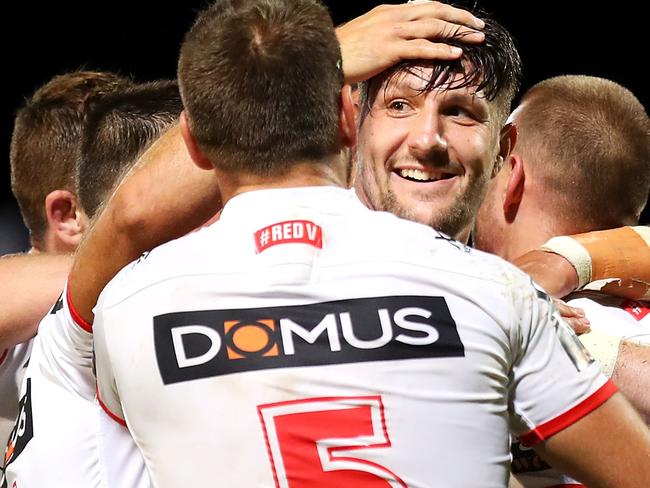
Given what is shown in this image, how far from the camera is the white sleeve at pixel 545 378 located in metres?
1.58

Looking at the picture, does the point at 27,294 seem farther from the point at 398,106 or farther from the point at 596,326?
the point at 596,326

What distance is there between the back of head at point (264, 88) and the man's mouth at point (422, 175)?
2.67ft

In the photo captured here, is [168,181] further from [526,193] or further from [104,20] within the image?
[104,20]

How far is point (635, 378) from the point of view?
2.12 m

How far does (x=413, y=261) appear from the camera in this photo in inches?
62.3

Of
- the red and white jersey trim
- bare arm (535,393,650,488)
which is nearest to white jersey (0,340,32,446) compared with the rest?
the red and white jersey trim

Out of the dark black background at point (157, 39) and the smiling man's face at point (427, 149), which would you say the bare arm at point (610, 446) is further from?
the dark black background at point (157, 39)

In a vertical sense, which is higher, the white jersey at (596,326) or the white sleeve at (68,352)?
the white sleeve at (68,352)

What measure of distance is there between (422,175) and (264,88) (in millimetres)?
914

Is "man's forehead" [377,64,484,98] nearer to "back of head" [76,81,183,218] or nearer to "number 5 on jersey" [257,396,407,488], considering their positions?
"back of head" [76,81,183,218]

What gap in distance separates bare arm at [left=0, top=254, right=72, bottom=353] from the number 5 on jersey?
3.13 feet

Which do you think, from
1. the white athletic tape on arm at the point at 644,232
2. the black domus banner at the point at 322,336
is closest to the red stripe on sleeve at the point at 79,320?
the black domus banner at the point at 322,336

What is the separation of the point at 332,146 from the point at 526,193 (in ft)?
3.66

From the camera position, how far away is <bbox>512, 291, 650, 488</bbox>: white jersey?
7.11 feet
